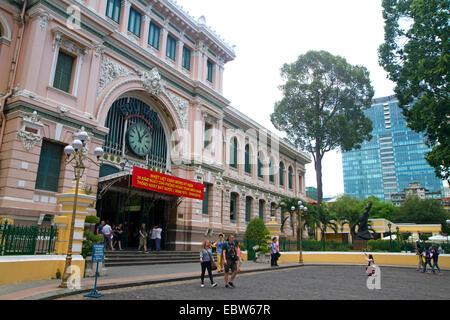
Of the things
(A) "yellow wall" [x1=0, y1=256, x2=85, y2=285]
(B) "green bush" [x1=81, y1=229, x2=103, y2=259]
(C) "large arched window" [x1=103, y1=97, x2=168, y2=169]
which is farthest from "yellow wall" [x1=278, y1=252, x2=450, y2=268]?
(A) "yellow wall" [x1=0, y1=256, x2=85, y2=285]

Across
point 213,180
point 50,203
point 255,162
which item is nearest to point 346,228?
point 255,162

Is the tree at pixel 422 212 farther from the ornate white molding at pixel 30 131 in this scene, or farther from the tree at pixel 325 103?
the ornate white molding at pixel 30 131

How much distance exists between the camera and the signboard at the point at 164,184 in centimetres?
1692

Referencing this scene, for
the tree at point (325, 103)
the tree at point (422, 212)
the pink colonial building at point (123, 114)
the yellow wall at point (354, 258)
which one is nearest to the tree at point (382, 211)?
the tree at point (422, 212)

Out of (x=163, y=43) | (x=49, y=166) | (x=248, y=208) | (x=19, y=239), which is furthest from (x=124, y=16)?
(x=248, y=208)

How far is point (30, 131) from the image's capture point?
13.9 meters

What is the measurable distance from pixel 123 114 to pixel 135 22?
Answer: 6.08 meters

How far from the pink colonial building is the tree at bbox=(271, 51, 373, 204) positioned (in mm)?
6372

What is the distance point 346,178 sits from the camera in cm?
13412

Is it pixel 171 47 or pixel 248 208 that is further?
pixel 248 208

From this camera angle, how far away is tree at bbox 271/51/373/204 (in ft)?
110

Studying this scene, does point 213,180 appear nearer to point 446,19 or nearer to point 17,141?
point 17,141

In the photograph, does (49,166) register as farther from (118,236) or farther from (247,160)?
(247,160)

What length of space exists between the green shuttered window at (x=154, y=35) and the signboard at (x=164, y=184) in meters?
9.29
